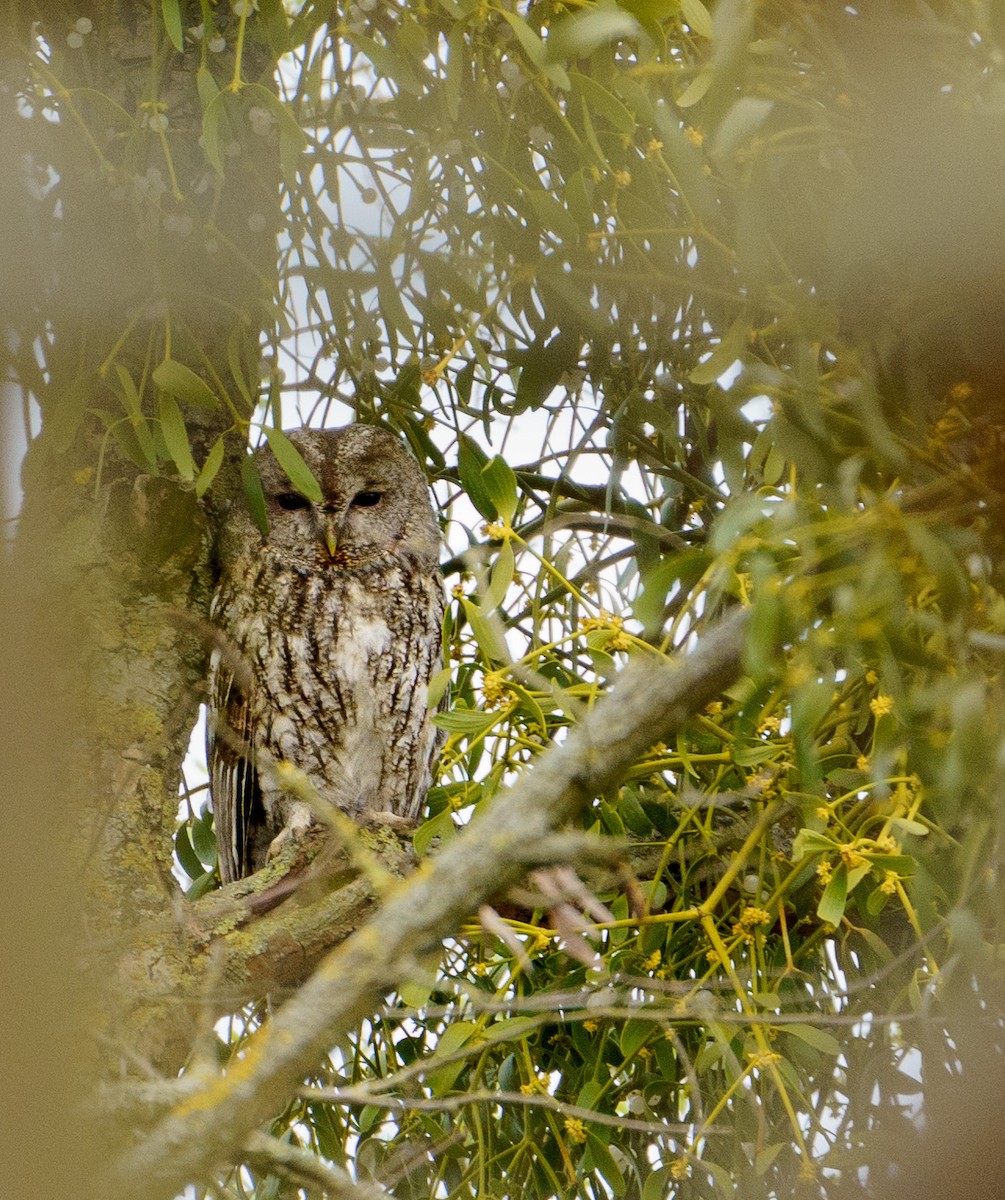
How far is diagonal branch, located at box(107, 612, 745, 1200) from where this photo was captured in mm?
757

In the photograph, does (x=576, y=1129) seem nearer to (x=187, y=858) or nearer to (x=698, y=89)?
(x=187, y=858)

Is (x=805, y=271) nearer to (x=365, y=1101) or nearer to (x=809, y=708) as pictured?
(x=809, y=708)

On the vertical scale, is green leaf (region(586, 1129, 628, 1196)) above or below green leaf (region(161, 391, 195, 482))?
below

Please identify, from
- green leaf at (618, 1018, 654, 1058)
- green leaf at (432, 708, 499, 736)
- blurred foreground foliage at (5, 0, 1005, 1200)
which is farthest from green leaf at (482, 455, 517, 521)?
green leaf at (618, 1018, 654, 1058)

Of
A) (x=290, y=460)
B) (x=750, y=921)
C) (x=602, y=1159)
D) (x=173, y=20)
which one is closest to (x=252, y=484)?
(x=290, y=460)

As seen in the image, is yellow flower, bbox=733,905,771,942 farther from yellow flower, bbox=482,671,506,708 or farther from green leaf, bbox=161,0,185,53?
green leaf, bbox=161,0,185,53

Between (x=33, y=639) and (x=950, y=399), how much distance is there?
568 millimetres

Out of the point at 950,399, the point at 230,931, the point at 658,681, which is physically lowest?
the point at 230,931

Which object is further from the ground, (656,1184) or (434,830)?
(434,830)

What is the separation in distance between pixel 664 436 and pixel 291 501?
70 centimetres

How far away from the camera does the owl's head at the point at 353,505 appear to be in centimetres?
198

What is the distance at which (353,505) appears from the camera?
204 centimetres

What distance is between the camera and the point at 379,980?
770 millimetres

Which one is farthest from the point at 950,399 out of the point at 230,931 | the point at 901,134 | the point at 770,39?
the point at 230,931
